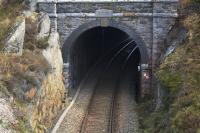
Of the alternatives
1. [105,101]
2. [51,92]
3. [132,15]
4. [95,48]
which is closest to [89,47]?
[95,48]

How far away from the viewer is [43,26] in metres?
29.4

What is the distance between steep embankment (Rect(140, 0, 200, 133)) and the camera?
19.8 m

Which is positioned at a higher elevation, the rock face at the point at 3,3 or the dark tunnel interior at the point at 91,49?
the rock face at the point at 3,3

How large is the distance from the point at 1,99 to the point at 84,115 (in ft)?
28.1

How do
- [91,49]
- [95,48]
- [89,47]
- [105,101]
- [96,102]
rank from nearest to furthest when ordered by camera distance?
[96,102] → [105,101] → [89,47] → [91,49] → [95,48]

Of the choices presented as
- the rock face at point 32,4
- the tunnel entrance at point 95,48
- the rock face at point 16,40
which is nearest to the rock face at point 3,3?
the rock face at point 32,4

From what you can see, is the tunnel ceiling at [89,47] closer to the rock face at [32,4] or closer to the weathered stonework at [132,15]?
the weathered stonework at [132,15]

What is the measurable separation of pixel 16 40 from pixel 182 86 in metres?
9.71

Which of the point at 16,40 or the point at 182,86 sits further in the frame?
the point at 16,40

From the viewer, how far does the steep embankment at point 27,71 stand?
20.8m

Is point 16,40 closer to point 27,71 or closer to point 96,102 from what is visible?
point 27,71

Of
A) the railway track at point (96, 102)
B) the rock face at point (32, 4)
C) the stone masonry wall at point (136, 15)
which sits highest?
the rock face at point (32, 4)

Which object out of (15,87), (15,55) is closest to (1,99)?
(15,87)

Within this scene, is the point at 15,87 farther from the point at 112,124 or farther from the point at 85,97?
the point at 85,97
